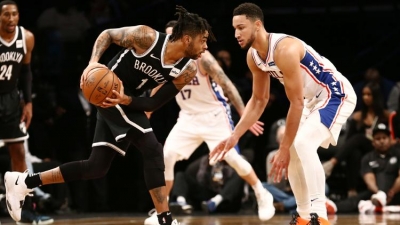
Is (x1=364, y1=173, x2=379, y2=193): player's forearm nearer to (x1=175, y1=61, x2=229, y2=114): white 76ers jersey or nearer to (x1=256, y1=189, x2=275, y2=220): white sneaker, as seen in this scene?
(x1=256, y1=189, x2=275, y2=220): white sneaker

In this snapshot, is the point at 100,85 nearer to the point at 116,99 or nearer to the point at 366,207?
the point at 116,99

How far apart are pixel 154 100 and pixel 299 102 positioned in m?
1.15

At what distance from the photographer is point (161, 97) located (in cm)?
673

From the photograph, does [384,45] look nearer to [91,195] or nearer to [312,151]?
[91,195]

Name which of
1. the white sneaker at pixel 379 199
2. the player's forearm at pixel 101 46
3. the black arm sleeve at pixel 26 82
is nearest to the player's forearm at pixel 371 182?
the white sneaker at pixel 379 199

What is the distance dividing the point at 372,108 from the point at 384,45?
2.35m

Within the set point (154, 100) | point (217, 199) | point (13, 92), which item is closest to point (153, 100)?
point (154, 100)

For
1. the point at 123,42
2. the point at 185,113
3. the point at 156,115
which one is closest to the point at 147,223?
the point at 185,113

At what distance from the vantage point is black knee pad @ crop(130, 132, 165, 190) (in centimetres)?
669

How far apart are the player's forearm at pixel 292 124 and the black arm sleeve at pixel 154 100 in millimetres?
984

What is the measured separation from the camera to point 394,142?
11047 mm

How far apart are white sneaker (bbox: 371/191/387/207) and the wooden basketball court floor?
0.58m

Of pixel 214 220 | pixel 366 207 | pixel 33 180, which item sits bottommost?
pixel 366 207

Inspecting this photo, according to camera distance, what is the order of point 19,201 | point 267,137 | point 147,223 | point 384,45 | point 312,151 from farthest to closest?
point 384,45, point 267,137, point 147,223, point 19,201, point 312,151
